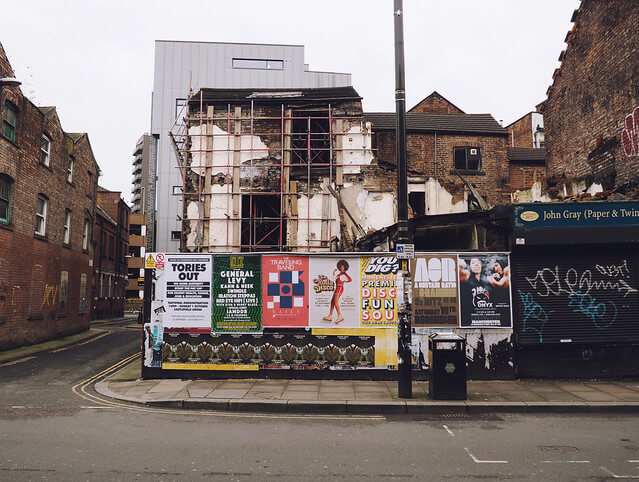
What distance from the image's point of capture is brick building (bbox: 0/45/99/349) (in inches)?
669

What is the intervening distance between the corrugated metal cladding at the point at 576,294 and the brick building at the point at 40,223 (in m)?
16.9

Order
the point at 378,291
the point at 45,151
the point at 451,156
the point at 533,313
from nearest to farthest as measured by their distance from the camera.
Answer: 1. the point at 533,313
2. the point at 378,291
3. the point at 45,151
4. the point at 451,156

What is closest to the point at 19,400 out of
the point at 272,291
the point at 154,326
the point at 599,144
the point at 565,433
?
the point at 154,326

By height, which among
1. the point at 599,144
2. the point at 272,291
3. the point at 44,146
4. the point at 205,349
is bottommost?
the point at 205,349

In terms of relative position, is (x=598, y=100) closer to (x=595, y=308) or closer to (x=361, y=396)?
(x=595, y=308)

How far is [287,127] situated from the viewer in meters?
19.9

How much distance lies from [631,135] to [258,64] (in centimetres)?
3535

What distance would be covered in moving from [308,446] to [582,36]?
16594 mm

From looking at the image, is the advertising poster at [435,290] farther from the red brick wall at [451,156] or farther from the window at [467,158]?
the window at [467,158]

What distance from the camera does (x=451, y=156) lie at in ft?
77.8

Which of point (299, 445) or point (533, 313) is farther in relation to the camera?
point (533, 313)

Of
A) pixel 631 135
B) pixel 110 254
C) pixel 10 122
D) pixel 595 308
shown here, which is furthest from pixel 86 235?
pixel 631 135

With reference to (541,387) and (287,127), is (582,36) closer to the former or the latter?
(287,127)

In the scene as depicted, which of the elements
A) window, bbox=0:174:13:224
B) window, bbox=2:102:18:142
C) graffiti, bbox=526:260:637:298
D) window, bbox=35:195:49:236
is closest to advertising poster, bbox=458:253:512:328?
graffiti, bbox=526:260:637:298
